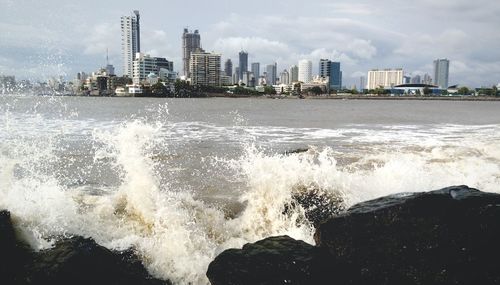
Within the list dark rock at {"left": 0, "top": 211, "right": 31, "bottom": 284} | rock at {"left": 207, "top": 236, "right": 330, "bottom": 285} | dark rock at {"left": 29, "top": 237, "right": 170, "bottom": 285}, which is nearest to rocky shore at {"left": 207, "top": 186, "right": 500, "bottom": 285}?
rock at {"left": 207, "top": 236, "right": 330, "bottom": 285}

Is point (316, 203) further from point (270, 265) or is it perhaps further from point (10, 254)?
point (10, 254)

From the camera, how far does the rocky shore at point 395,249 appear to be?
4.83 meters

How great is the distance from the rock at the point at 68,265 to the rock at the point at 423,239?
9.70 feet

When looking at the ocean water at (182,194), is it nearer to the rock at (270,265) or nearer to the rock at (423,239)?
the rock at (270,265)

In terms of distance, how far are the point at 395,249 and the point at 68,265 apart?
4.45 metres

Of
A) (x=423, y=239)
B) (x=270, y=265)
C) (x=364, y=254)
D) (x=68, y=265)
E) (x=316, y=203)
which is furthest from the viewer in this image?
(x=316, y=203)

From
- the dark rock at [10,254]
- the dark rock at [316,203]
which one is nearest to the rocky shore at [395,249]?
the dark rock at [316,203]

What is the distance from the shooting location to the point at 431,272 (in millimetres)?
4848

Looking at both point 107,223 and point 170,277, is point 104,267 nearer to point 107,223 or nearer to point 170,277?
point 170,277

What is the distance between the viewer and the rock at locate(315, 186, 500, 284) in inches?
189

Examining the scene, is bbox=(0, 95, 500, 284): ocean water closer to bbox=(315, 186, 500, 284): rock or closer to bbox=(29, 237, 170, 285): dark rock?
bbox=(29, 237, 170, 285): dark rock

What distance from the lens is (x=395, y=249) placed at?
5102 mm

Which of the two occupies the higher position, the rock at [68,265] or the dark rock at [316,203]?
the dark rock at [316,203]

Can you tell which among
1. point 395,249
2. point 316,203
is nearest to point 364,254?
point 395,249
